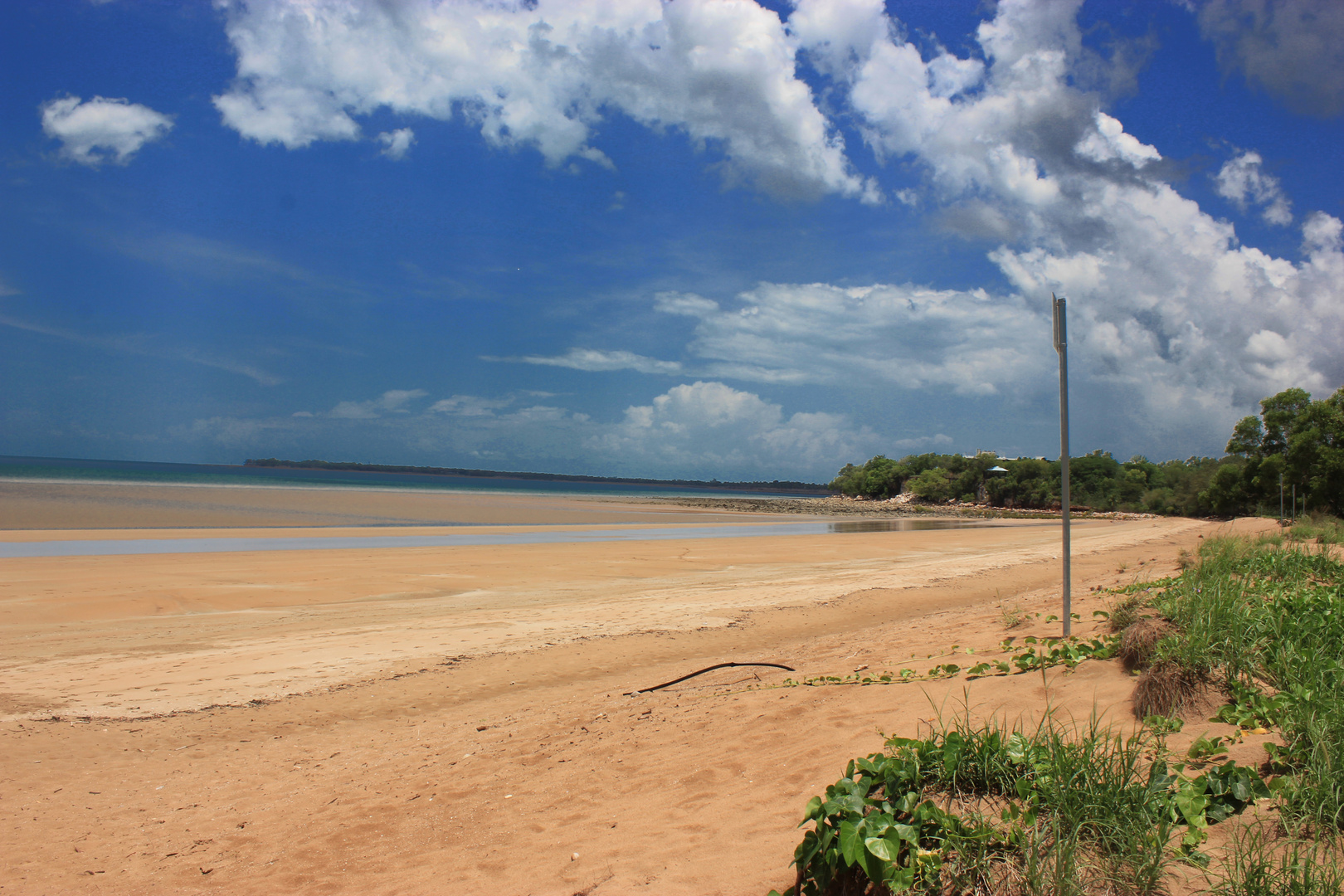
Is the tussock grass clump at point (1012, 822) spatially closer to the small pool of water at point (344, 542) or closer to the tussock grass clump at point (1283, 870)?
the tussock grass clump at point (1283, 870)

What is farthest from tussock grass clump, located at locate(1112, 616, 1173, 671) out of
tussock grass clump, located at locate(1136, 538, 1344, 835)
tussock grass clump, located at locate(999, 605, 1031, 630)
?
tussock grass clump, located at locate(999, 605, 1031, 630)

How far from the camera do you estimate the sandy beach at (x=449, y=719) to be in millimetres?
4094

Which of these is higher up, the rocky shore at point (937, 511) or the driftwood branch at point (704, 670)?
the driftwood branch at point (704, 670)

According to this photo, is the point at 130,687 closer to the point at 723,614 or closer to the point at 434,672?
the point at 434,672

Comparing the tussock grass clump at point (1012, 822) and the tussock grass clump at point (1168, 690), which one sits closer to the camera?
the tussock grass clump at point (1012, 822)

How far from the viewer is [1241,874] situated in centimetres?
261

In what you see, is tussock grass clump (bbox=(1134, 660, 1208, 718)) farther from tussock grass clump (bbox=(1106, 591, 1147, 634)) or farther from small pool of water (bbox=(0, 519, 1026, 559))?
small pool of water (bbox=(0, 519, 1026, 559))

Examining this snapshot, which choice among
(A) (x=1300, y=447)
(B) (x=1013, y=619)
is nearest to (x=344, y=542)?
(B) (x=1013, y=619)

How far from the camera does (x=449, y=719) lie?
7039 mm

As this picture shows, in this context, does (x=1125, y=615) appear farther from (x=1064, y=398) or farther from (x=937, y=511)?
(x=937, y=511)

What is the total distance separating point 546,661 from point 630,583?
788 cm

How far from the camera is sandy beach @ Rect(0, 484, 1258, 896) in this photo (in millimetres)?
4094

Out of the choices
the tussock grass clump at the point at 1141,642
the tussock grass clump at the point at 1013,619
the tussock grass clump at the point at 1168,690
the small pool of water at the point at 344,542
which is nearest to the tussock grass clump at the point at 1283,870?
the tussock grass clump at the point at 1168,690

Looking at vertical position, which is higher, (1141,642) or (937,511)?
(1141,642)
